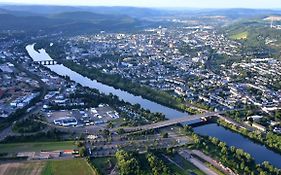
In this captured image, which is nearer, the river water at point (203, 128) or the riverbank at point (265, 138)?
the river water at point (203, 128)

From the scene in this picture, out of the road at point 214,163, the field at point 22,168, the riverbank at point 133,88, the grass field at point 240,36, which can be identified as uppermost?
the field at point 22,168

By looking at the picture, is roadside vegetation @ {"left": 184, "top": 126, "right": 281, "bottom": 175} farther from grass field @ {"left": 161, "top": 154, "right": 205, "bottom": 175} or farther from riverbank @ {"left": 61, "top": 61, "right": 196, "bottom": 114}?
riverbank @ {"left": 61, "top": 61, "right": 196, "bottom": 114}

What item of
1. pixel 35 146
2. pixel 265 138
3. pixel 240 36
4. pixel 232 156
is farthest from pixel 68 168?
pixel 240 36

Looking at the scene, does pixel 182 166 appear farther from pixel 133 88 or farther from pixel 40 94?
pixel 133 88

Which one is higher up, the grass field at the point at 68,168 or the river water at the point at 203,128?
the grass field at the point at 68,168

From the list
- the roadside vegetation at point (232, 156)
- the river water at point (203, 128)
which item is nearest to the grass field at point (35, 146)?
the roadside vegetation at point (232, 156)

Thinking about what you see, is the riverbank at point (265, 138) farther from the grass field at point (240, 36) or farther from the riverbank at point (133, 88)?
the grass field at point (240, 36)

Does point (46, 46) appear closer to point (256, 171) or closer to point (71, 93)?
point (71, 93)
